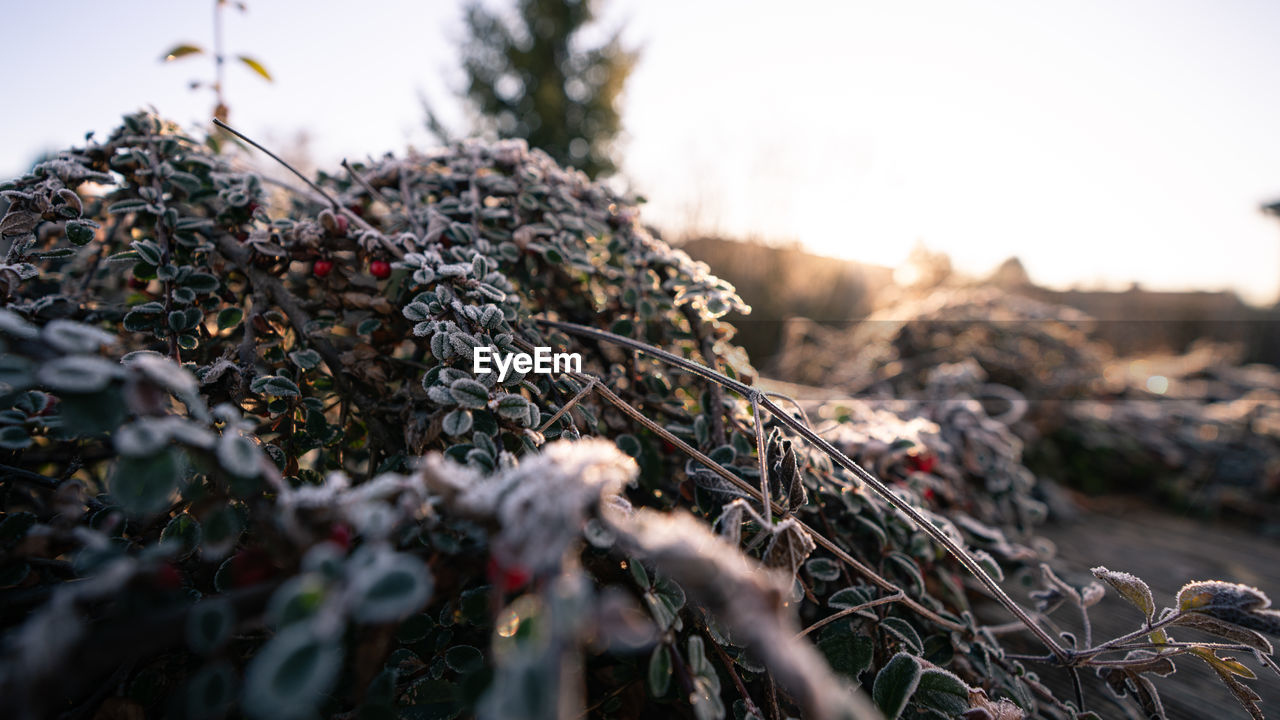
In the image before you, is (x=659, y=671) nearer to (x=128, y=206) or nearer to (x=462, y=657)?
(x=462, y=657)

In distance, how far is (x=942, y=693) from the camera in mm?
663

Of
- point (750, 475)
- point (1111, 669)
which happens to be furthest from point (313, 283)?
point (1111, 669)

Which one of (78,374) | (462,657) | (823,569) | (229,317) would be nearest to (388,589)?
(78,374)

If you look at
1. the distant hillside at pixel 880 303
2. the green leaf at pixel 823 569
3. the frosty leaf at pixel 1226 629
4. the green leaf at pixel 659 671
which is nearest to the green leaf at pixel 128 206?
the green leaf at pixel 659 671

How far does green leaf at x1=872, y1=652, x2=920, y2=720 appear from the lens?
625 mm

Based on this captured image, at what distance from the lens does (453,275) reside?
78 cm

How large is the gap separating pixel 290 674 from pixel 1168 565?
2196 millimetres

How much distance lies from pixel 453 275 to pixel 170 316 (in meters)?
0.43

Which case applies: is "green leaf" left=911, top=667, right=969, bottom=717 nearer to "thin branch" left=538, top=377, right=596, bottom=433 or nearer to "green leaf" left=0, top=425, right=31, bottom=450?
"thin branch" left=538, top=377, right=596, bottom=433

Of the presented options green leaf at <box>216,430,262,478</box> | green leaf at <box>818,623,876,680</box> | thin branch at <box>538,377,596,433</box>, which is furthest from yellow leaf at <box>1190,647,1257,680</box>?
green leaf at <box>216,430,262,478</box>

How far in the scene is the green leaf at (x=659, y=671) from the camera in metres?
0.51

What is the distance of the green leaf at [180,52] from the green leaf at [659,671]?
1366 millimetres

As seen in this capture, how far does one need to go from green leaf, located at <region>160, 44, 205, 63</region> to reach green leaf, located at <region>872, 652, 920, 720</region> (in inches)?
62.3

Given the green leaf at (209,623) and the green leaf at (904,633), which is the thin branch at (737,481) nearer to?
the green leaf at (904,633)
